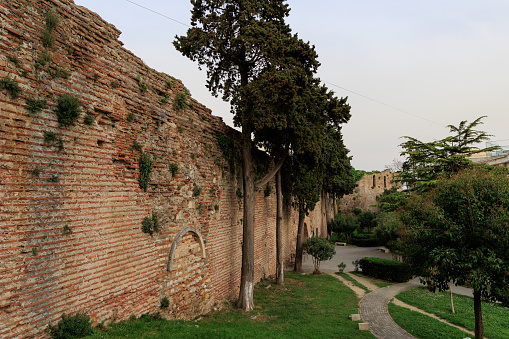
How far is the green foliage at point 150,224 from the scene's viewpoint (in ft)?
20.2

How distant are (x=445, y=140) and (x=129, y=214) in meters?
17.7

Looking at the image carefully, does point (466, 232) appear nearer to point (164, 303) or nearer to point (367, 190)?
point (164, 303)

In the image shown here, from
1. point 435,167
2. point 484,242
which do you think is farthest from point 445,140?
point 484,242

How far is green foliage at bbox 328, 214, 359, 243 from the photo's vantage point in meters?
30.3

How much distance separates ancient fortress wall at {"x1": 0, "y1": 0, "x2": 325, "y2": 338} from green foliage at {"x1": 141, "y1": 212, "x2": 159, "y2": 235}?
4.3 inches

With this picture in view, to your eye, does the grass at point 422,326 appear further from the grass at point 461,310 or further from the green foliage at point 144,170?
the green foliage at point 144,170

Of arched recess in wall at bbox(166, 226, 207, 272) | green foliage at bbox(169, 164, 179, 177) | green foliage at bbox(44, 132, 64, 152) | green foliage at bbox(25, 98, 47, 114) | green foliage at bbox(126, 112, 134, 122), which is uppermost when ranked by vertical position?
green foliage at bbox(126, 112, 134, 122)

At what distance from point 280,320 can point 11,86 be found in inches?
336

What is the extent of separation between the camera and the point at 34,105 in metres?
3.99

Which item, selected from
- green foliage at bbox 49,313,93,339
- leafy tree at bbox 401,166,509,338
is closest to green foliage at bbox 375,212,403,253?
leafy tree at bbox 401,166,509,338

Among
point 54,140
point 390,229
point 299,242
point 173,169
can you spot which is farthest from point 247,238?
point 390,229

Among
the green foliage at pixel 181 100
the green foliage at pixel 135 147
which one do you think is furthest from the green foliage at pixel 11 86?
the green foliage at pixel 181 100

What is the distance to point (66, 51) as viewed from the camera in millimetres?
4574

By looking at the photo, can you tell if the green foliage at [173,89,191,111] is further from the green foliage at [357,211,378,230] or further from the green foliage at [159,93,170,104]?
the green foliage at [357,211,378,230]
